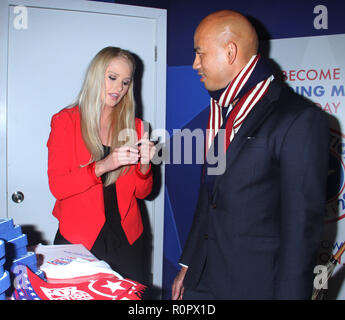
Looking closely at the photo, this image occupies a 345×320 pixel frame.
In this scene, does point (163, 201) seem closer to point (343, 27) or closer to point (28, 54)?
point (28, 54)

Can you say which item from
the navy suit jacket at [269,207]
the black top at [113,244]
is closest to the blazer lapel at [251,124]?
the navy suit jacket at [269,207]

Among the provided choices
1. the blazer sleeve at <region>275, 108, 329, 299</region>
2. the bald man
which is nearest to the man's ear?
the bald man

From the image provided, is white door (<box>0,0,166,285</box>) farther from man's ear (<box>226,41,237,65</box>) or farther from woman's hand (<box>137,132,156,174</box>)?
man's ear (<box>226,41,237,65</box>)

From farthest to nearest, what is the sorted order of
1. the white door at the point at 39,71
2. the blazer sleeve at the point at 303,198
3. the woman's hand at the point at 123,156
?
the white door at the point at 39,71
the woman's hand at the point at 123,156
the blazer sleeve at the point at 303,198

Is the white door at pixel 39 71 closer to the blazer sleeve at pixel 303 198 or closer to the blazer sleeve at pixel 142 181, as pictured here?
the blazer sleeve at pixel 142 181

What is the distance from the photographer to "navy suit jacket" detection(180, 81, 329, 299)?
117 centimetres

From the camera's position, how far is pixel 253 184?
1.30 m

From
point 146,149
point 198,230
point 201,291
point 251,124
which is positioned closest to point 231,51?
point 251,124

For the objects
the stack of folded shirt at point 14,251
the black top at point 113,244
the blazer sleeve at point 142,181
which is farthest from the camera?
the blazer sleeve at point 142,181

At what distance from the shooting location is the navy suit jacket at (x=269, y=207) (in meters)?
1.17

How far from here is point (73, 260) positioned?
1.20 m

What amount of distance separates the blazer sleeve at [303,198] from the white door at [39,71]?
6.14ft
